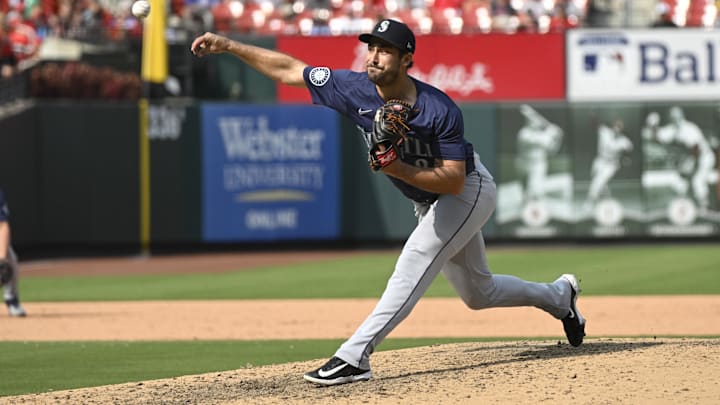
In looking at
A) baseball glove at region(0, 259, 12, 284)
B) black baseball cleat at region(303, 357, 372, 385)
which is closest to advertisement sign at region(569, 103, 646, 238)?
baseball glove at region(0, 259, 12, 284)

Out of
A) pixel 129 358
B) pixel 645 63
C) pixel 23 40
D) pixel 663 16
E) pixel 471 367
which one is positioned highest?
pixel 663 16

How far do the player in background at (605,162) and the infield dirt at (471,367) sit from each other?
849 centimetres


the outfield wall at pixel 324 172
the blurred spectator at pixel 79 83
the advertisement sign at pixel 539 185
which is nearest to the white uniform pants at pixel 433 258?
the outfield wall at pixel 324 172

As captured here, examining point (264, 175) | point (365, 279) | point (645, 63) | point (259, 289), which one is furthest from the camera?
point (645, 63)

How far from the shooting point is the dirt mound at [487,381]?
18.6 ft

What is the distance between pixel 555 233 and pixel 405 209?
254cm

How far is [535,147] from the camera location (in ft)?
63.9

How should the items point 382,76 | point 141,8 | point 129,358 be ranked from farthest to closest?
point 129,358, point 141,8, point 382,76

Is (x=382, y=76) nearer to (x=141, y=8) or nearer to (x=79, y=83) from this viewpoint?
(x=141, y=8)

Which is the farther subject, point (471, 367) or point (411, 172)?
point (471, 367)

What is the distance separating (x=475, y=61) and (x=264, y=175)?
4.33 m

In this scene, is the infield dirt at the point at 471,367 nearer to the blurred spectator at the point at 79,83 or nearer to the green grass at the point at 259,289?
the green grass at the point at 259,289

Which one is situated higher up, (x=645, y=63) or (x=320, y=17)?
(x=320, y=17)

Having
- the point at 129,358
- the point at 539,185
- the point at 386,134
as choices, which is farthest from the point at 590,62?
the point at 386,134
